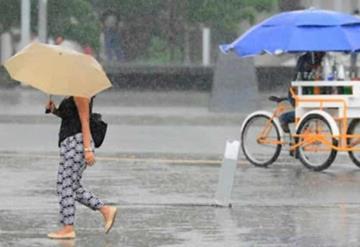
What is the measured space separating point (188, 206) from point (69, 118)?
2.43 metres

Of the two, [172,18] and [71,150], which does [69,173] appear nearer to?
[71,150]

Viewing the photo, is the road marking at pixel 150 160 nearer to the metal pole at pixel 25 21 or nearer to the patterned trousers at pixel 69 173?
the patterned trousers at pixel 69 173

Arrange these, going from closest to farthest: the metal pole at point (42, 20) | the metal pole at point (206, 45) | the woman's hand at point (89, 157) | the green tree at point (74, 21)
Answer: the woman's hand at point (89, 157), the metal pole at point (42, 20), the green tree at point (74, 21), the metal pole at point (206, 45)

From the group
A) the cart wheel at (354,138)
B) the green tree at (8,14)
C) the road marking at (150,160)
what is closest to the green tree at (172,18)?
the green tree at (8,14)

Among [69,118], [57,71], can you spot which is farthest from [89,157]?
[57,71]

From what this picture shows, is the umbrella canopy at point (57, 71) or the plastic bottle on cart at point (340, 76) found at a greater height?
the umbrella canopy at point (57, 71)

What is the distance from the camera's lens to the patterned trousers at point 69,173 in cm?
952

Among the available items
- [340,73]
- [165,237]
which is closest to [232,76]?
[340,73]

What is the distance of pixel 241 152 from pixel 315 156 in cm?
227

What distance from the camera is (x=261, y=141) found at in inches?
596

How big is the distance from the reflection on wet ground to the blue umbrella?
5.17 feet

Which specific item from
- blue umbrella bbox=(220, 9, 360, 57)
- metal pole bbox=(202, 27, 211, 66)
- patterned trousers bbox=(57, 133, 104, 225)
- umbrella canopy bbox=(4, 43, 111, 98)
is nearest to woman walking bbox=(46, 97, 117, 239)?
patterned trousers bbox=(57, 133, 104, 225)

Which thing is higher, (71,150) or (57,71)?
(57,71)

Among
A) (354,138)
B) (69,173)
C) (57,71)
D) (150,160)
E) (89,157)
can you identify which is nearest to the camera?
(57,71)
